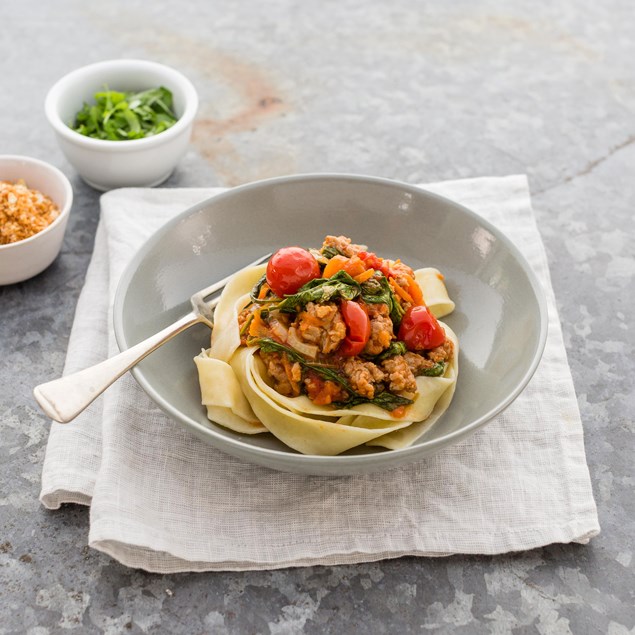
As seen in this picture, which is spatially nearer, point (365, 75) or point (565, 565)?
point (565, 565)

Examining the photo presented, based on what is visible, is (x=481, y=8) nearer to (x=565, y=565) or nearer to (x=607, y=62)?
(x=607, y=62)

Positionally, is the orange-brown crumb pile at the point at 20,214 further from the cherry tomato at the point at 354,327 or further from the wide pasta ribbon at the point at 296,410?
the cherry tomato at the point at 354,327

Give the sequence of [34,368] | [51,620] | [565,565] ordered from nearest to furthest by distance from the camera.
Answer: [51,620]
[565,565]
[34,368]

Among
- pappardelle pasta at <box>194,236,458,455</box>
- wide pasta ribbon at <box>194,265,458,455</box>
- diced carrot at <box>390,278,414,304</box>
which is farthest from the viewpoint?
diced carrot at <box>390,278,414,304</box>

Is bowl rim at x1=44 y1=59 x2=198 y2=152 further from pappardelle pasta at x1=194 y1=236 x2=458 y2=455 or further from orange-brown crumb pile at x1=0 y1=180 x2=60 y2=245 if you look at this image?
pappardelle pasta at x1=194 y1=236 x2=458 y2=455

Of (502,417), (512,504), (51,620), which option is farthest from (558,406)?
(51,620)

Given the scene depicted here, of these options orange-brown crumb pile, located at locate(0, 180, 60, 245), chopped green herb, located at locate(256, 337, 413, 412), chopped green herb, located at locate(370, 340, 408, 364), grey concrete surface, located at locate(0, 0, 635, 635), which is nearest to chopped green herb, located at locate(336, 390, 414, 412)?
chopped green herb, located at locate(256, 337, 413, 412)

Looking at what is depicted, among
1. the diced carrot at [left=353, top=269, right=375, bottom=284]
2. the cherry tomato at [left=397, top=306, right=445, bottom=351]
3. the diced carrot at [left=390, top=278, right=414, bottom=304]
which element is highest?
the diced carrot at [left=353, top=269, right=375, bottom=284]

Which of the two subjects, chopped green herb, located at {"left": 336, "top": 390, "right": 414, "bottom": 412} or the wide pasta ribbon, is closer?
the wide pasta ribbon

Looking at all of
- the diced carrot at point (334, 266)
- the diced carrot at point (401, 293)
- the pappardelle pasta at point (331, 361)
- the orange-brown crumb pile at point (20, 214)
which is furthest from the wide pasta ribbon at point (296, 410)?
the orange-brown crumb pile at point (20, 214)
